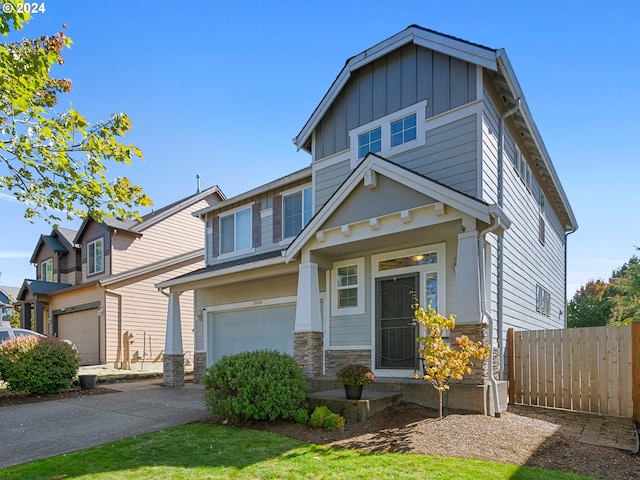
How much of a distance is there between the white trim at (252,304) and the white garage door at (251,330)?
122 mm

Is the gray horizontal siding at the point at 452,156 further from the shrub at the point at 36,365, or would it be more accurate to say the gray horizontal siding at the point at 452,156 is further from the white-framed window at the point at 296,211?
the shrub at the point at 36,365

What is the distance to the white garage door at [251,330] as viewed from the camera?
12.5 metres

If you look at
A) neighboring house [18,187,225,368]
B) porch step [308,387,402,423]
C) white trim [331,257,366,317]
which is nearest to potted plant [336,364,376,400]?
porch step [308,387,402,423]

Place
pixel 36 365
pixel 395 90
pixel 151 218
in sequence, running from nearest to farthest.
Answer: pixel 395 90
pixel 36 365
pixel 151 218

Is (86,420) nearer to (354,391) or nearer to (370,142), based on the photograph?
(354,391)

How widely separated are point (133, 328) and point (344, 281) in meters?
12.7

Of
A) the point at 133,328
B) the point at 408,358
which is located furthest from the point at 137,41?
the point at 133,328

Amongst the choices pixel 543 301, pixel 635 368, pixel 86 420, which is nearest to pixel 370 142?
pixel 635 368

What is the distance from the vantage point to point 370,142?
34.4 ft

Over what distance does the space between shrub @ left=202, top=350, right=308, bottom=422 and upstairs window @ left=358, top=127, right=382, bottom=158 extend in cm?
523

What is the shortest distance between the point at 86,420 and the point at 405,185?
769 centimetres

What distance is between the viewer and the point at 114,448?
6.29 m

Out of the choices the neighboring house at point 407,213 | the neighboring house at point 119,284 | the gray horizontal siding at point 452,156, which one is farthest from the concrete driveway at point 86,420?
the neighboring house at point 119,284

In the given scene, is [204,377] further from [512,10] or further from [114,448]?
[512,10]
